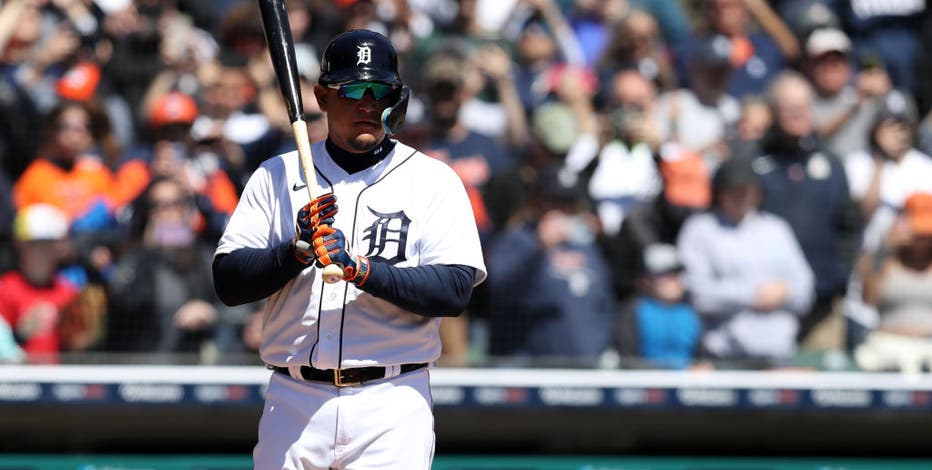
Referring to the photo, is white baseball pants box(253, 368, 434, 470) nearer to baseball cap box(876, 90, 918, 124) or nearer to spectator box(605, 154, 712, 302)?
spectator box(605, 154, 712, 302)

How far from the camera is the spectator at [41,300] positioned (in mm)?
6660

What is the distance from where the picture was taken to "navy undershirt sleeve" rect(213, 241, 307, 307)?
3203 millimetres

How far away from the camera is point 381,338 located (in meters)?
3.33

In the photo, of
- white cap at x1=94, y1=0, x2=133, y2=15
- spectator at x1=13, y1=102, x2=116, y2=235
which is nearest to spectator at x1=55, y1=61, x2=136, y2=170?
spectator at x1=13, y1=102, x2=116, y2=235

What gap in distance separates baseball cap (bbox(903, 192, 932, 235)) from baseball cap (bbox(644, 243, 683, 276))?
1170mm

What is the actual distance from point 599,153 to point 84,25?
10.9ft

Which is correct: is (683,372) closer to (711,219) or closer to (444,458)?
(711,219)

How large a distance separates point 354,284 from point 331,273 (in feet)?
0.44

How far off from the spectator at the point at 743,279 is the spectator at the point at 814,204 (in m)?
0.18

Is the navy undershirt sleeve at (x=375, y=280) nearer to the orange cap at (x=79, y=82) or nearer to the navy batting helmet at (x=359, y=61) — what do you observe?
the navy batting helmet at (x=359, y=61)

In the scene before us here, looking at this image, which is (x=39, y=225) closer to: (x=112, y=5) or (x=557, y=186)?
(x=112, y=5)

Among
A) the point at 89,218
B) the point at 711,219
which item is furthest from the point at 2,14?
the point at 711,219

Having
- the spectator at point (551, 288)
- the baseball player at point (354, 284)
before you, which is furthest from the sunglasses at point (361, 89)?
the spectator at point (551, 288)

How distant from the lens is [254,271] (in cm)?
322
